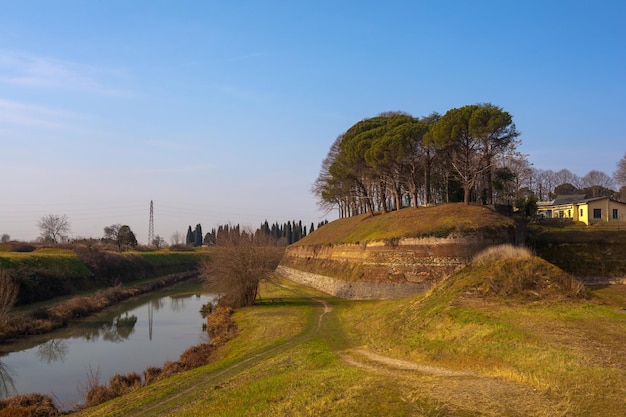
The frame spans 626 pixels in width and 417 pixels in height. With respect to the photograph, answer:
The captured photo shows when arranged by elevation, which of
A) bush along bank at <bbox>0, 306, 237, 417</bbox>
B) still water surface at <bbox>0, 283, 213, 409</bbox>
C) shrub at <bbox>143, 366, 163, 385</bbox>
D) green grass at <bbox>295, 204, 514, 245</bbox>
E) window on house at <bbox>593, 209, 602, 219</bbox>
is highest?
window on house at <bbox>593, 209, 602, 219</bbox>

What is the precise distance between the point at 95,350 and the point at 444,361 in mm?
23288

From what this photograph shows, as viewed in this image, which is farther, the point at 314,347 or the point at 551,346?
the point at 314,347

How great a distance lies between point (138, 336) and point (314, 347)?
1821 cm

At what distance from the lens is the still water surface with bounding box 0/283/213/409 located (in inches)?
907

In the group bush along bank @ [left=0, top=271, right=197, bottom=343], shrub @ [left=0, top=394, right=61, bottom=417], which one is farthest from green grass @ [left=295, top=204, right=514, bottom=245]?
shrub @ [left=0, top=394, right=61, bottom=417]

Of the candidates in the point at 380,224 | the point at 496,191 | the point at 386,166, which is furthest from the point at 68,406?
the point at 496,191

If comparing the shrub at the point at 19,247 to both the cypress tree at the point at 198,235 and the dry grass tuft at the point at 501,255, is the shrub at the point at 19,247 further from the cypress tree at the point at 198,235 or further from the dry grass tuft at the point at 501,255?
the cypress tree at the point at 198,235

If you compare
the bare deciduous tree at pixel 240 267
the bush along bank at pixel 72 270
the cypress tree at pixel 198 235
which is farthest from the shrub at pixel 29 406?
the cypress tree at pixel 198 235

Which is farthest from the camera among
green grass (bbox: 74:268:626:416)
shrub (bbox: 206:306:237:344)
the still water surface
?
shrub (bbox: 206:306:237:344)

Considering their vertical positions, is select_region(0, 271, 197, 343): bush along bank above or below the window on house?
below

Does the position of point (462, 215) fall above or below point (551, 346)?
above

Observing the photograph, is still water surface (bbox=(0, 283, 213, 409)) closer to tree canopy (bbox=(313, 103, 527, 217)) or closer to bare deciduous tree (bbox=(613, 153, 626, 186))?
tree canopy (bbox=(313, 103, 527, 217))

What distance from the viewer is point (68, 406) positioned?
18922 millimetres

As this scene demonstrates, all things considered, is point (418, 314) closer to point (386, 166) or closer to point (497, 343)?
point (497, 343)
